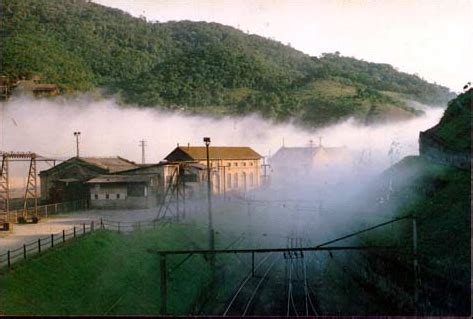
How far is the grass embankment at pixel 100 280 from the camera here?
13.0 m

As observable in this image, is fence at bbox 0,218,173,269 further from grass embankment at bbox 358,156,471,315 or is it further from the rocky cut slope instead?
the rocky cut slope

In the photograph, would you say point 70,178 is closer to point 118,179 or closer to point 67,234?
point 118,179

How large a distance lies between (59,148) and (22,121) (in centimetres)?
381

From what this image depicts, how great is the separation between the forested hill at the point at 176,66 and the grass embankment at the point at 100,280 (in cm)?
2313

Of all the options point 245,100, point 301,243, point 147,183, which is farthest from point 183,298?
point 245,100

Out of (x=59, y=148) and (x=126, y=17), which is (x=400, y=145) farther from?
(x=126, y=17)

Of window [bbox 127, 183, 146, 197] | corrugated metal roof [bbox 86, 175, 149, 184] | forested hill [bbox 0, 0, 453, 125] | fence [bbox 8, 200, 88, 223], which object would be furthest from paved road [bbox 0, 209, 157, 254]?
forested hill [bbox 0, 0, 453, 125]

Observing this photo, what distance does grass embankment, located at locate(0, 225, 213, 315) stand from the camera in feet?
42.5

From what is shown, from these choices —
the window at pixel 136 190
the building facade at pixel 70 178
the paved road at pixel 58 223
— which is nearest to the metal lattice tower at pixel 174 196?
the paved road at pixel 58 223

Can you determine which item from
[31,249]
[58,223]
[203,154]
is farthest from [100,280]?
Result: [203,154]

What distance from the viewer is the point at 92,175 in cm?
3394

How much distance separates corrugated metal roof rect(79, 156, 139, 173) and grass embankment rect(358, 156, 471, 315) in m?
19.5

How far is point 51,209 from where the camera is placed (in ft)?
92.3

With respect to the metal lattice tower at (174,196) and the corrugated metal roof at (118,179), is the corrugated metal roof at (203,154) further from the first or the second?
the corrugated metal roof at (118,179)
